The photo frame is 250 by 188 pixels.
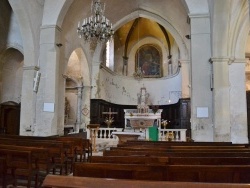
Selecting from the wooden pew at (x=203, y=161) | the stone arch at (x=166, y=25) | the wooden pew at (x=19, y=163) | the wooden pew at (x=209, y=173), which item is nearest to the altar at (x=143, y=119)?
the stone arch at (x=166, y=25)

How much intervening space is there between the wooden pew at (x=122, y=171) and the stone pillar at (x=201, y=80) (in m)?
6.70

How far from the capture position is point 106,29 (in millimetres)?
8461

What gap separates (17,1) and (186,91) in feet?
34.4

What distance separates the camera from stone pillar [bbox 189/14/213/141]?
27.4 feet

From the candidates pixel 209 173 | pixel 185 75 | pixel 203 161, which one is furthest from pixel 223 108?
pixel 185 75

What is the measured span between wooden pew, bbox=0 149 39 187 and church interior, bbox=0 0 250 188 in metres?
0.02

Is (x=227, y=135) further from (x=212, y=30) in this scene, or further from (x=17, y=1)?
(x=17, y=1)

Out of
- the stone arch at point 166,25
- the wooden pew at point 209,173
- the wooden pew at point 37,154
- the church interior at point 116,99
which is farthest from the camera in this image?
the stone arch at point 166,25

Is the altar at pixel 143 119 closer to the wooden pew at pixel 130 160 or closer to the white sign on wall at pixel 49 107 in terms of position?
the white sign on wall at pixel 49 107

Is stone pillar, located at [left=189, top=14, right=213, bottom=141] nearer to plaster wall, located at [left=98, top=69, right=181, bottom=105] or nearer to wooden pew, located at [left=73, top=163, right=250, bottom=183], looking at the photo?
wooden pew, located at [left=73, top=163, right=250, bottom=183]

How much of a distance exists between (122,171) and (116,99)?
17.1 metres

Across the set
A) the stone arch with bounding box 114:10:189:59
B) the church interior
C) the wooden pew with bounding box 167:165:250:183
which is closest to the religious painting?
the church interior

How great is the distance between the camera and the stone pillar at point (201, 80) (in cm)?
836

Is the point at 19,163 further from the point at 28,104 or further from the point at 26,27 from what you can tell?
the point at 26,27
